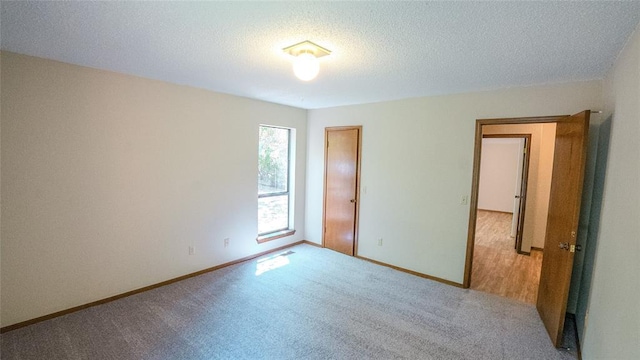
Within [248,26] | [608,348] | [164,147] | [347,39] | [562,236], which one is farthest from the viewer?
[164,147]

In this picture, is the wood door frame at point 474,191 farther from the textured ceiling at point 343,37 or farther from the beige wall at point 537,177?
the beige wall at point 537,177

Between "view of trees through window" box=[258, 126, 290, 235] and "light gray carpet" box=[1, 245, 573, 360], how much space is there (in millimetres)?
1244

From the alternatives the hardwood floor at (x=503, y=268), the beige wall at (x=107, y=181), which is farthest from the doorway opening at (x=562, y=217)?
the beige wall at (x=107, y=181)

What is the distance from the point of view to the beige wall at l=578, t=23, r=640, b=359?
55.5 inches

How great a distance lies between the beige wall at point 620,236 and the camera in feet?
4.63

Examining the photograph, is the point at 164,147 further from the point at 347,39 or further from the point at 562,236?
the point at 562,236

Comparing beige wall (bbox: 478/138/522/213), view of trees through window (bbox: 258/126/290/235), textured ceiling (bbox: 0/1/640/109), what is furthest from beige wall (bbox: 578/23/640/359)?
beige wall (bbox: 478/138/522/213)

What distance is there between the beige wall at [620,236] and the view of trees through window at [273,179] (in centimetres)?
380

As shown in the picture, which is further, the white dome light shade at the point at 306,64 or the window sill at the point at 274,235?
the window sill at the point at 274,235

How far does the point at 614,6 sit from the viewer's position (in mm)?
1410

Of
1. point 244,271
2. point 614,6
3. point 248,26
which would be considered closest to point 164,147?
point 244,271

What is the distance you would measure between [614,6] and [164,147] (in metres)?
3.74

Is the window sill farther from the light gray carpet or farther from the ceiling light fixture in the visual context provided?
the ceiling light fixture

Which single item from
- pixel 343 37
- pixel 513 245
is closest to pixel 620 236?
pixel 343 37
